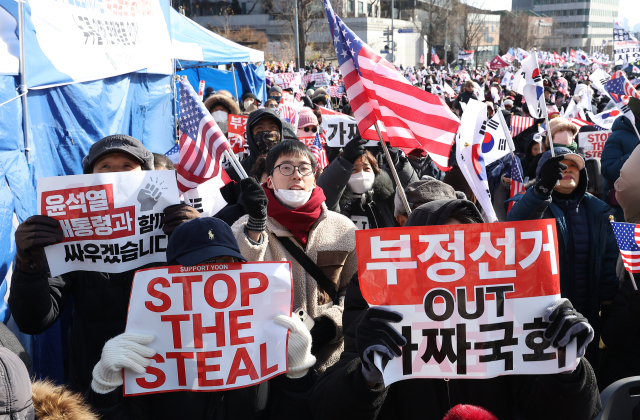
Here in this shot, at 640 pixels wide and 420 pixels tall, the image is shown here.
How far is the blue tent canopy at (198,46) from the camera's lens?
432 inches

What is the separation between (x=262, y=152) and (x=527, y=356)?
10.6 feet

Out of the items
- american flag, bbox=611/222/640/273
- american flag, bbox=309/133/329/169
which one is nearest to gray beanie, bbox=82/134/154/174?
american flag, bbox=611/222/640/273

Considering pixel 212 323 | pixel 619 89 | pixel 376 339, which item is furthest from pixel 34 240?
pixel 619 89

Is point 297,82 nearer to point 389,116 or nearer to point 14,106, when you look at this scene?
point 14,106

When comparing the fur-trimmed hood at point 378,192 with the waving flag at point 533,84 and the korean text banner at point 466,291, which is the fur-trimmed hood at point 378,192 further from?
the korean text banner at point 466,291

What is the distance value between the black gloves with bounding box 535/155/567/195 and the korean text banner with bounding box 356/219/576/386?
4.35ft

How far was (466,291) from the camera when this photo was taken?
82.9 inches

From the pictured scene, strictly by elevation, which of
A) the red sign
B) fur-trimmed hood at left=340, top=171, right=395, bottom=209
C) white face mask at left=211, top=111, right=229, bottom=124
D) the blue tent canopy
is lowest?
fur-trimmed hood at left=340, top=171, right=395, bottom=209

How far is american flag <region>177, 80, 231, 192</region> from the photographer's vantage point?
12.2 feet

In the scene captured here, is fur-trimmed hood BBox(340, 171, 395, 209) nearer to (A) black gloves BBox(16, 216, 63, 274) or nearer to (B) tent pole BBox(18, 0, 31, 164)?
(A) black gloves BBox(16, 216, 63, 274)

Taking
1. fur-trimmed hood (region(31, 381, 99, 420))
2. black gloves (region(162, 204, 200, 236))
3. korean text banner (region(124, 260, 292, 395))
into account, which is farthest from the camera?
black gloves (region(162, 204, 200, 236))

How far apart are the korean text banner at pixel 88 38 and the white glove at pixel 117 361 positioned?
3.13 m

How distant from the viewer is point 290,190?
329cm

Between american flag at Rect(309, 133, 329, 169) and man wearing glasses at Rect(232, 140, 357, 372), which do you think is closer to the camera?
man wearing glasses at Rect(232, 140, 357, 372)
